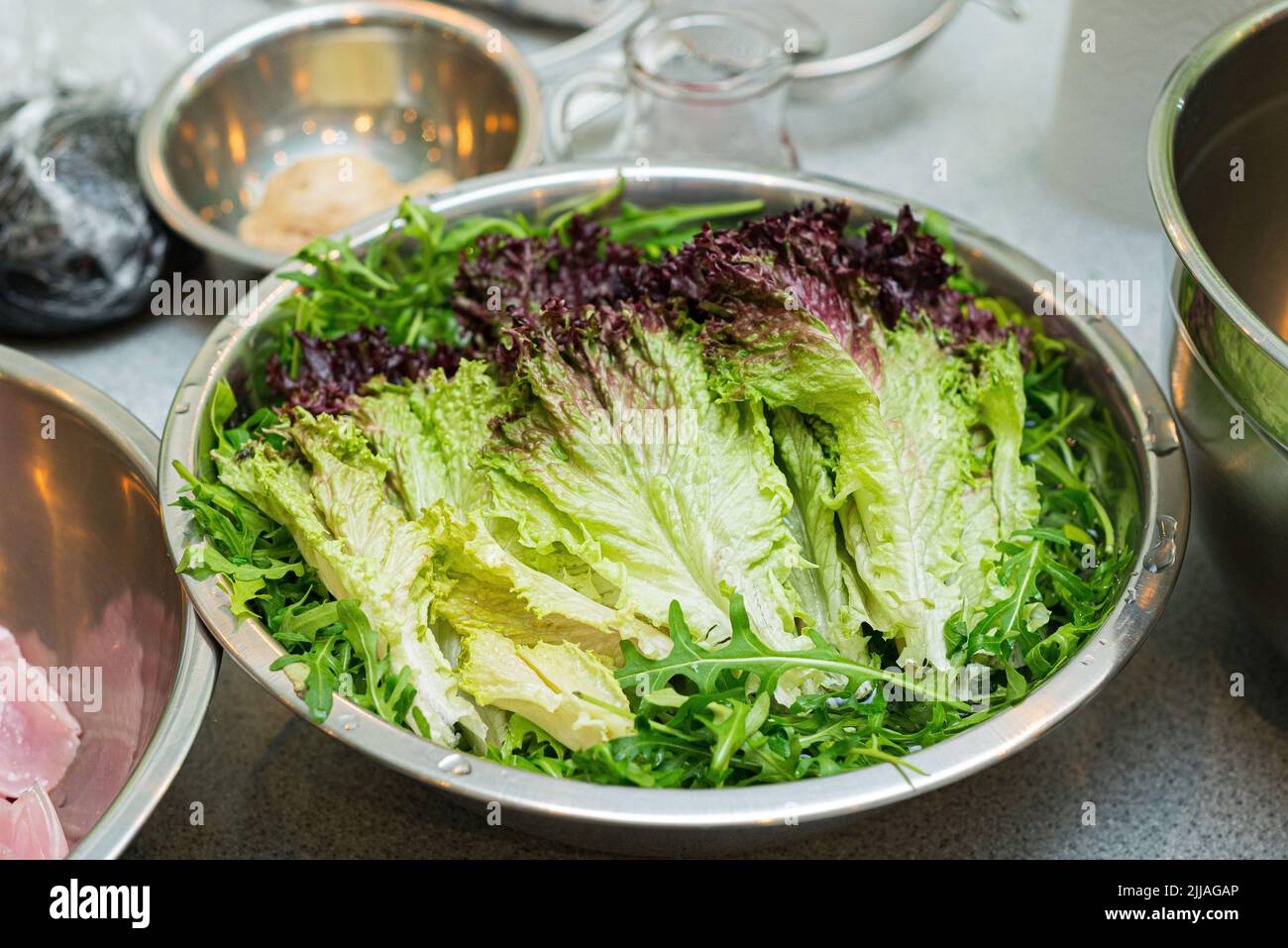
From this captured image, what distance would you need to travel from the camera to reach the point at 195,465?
94 cm

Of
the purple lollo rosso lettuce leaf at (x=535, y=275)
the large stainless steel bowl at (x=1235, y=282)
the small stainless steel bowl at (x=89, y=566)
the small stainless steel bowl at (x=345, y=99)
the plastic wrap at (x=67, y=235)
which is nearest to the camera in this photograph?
the large stainless steel bowl at (x=1235, y=282)

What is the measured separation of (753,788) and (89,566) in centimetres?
61

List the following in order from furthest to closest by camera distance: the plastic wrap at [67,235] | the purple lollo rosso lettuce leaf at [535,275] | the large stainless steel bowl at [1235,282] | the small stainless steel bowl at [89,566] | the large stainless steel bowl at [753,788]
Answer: the plastic wrap at [67,235] < the purple lollo rosso lettuce leaf at [535,275] < the small stainless steel bowl at [89,566] < the large stainless steel bowl at [1235,282] < the large stainless steel bowl at [753,788]

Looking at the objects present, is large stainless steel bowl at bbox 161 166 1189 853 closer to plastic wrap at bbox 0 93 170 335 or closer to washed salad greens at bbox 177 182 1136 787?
washed salad greens at bbox 177 182 1136 787

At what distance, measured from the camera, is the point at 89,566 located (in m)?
1.04

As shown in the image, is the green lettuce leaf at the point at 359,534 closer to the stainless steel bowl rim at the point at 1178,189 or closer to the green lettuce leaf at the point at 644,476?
the green lettuce leaf at the point at 644,476

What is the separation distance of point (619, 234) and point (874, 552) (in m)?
0.43

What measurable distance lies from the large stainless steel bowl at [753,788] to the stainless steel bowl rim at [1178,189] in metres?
0.10

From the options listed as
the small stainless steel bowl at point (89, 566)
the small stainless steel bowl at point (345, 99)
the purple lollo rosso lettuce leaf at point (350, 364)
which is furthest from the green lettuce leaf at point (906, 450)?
the small stainless steel bowl at point (345, 99)

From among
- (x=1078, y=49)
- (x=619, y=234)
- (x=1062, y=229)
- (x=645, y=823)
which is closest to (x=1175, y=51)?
(x=1078, y=49)

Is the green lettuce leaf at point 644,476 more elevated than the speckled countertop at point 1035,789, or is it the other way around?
the green lettuce leaf at point 644,476

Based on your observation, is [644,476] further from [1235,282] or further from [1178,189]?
[1235,282]

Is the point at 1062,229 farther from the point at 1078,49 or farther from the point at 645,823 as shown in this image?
the point at 645,823

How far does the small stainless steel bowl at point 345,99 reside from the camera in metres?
1.57
